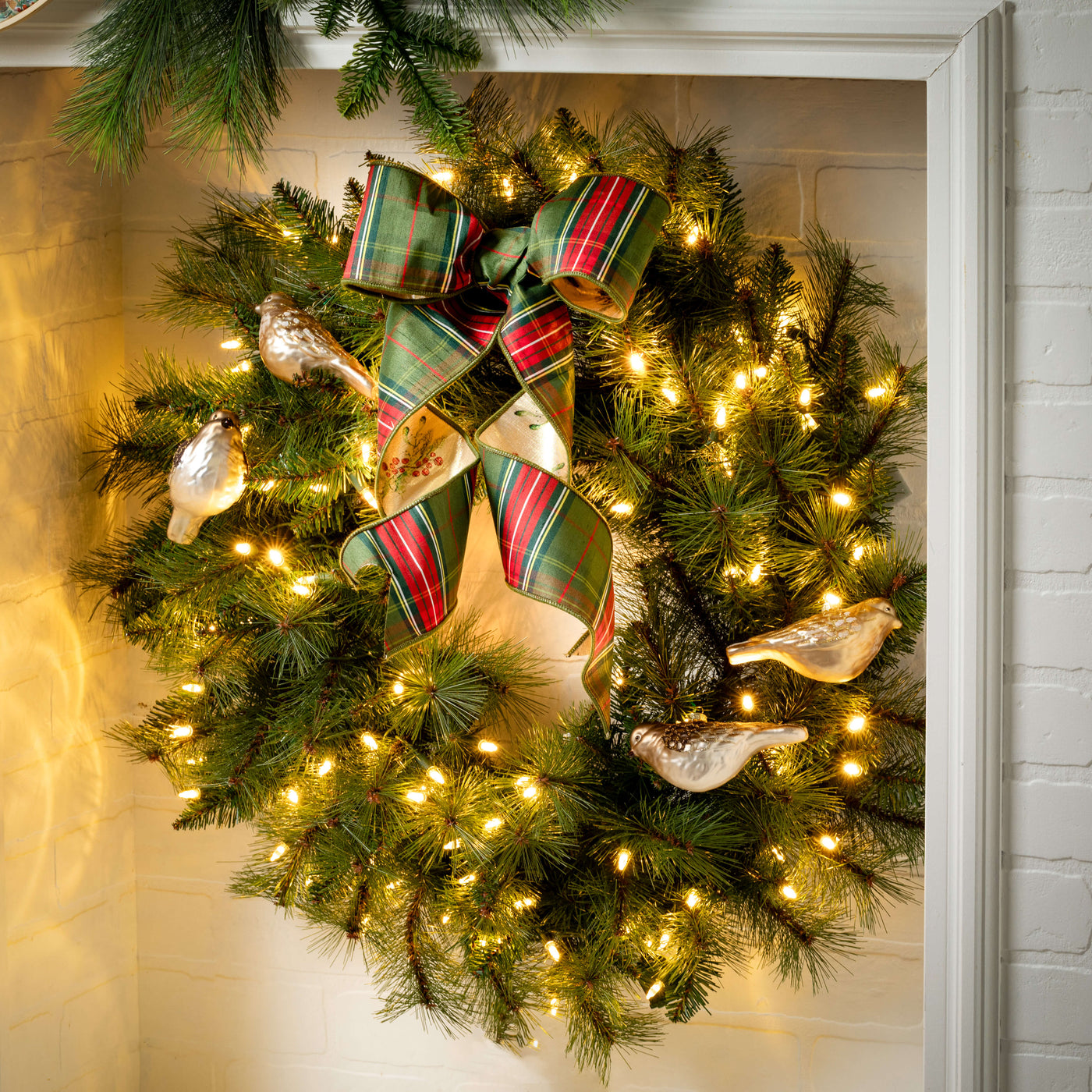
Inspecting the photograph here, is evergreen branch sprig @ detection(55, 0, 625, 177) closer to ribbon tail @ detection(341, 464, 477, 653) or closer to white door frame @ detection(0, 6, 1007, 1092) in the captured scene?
white door frame @ detection(0, 6, 1007, 1092)

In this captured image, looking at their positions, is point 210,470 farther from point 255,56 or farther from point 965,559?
point 965,559

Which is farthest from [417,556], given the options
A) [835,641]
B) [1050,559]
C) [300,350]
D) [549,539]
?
[1050,559]

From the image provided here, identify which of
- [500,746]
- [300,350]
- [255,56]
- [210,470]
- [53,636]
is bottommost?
[500,746]

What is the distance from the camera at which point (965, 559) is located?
2.42 ft

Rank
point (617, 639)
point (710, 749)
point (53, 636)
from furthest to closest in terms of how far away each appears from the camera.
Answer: point (53, 636)
point (617, 639)
point (710, 749)

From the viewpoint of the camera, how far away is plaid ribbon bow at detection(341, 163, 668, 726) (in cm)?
75

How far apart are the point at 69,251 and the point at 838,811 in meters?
1.04

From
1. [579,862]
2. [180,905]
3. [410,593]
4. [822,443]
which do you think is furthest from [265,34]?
[180,905]

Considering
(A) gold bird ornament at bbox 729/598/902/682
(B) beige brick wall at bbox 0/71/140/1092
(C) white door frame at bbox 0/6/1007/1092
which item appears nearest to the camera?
(C) white door frame at bbox 0/6/1007/1092

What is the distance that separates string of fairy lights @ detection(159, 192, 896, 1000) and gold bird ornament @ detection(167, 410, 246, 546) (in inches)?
1.8

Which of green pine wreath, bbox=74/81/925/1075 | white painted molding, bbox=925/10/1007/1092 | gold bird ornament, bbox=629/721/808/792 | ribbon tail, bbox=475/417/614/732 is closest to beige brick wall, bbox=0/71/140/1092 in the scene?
green pine wreath, bbox=74/81/925/1075

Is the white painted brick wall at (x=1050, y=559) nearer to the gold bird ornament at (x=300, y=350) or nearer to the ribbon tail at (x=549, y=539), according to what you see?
the ribbon tail at (x=549, y=539)

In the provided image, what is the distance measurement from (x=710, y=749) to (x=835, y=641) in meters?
0.15

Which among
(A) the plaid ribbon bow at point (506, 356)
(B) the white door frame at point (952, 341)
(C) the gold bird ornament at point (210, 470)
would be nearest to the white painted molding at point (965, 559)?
(B) the white door frame at point (952, 341)
